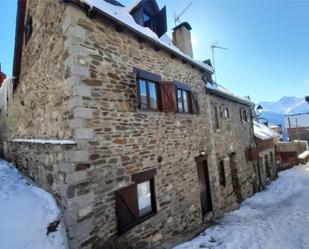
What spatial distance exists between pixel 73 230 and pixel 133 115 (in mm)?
2759

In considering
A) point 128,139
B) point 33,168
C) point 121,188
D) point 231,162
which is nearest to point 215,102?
point 231,162

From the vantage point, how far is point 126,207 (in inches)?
187

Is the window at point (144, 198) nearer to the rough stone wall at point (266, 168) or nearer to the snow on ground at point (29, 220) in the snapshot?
the snow on ground at point (29, 220)

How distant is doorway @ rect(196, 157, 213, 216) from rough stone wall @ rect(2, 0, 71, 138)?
199 inches

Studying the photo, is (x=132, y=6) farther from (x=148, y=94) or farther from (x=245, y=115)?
(x=245, y=115)

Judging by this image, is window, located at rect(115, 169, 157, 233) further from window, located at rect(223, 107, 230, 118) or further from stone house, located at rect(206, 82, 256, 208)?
window, located at rect(223, 107, 230, 118)

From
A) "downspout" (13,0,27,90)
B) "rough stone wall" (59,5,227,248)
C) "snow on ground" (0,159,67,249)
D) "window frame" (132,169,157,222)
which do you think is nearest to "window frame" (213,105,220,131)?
"rough stone wall" (59,5,227,248)

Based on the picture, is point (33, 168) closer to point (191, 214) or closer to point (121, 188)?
point (121, 188)

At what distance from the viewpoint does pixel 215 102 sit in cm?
999

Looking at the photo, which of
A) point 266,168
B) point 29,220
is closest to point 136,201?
point 29,220

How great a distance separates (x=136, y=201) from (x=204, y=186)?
3890mm

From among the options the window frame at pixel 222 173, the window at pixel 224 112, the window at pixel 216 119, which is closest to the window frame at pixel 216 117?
the window at pixel 216 119

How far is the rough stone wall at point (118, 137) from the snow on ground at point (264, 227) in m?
0.95

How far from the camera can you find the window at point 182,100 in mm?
7176
